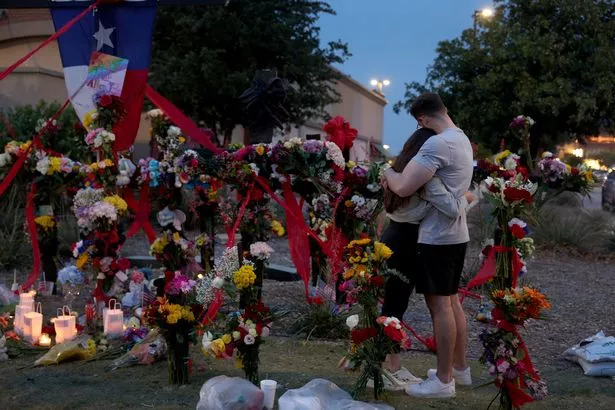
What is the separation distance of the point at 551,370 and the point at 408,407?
6.32 feet

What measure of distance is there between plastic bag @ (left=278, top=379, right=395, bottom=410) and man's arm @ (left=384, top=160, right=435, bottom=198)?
3.80 ft

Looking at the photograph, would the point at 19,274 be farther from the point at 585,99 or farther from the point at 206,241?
the point at 585,99

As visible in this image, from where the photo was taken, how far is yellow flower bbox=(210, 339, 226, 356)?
13.9 ft

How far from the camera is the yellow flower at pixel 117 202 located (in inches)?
249

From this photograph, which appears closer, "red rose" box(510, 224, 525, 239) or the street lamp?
"red rose" box(510, 224, 525, 239)

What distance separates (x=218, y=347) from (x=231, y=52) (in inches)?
615

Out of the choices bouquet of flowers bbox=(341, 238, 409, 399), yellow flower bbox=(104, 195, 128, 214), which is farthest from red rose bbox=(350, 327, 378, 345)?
yellow flower bbox=(104, 195, 128, 214)

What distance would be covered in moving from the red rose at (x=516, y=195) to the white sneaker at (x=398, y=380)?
1267 mm

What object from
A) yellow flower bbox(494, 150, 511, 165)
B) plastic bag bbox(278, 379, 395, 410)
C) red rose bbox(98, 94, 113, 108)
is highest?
red rose bbox(98, 94, 113, 108)

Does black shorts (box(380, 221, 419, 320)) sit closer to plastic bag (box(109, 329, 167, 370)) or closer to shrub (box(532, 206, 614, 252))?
plastic bag (box(109, 329, 167, 370))

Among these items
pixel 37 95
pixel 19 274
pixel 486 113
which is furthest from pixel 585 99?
pixel 19 274

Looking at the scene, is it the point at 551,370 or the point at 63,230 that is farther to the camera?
the point at 63,230

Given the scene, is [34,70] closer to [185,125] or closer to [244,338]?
[185,125]

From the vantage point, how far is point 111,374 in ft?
17.1
